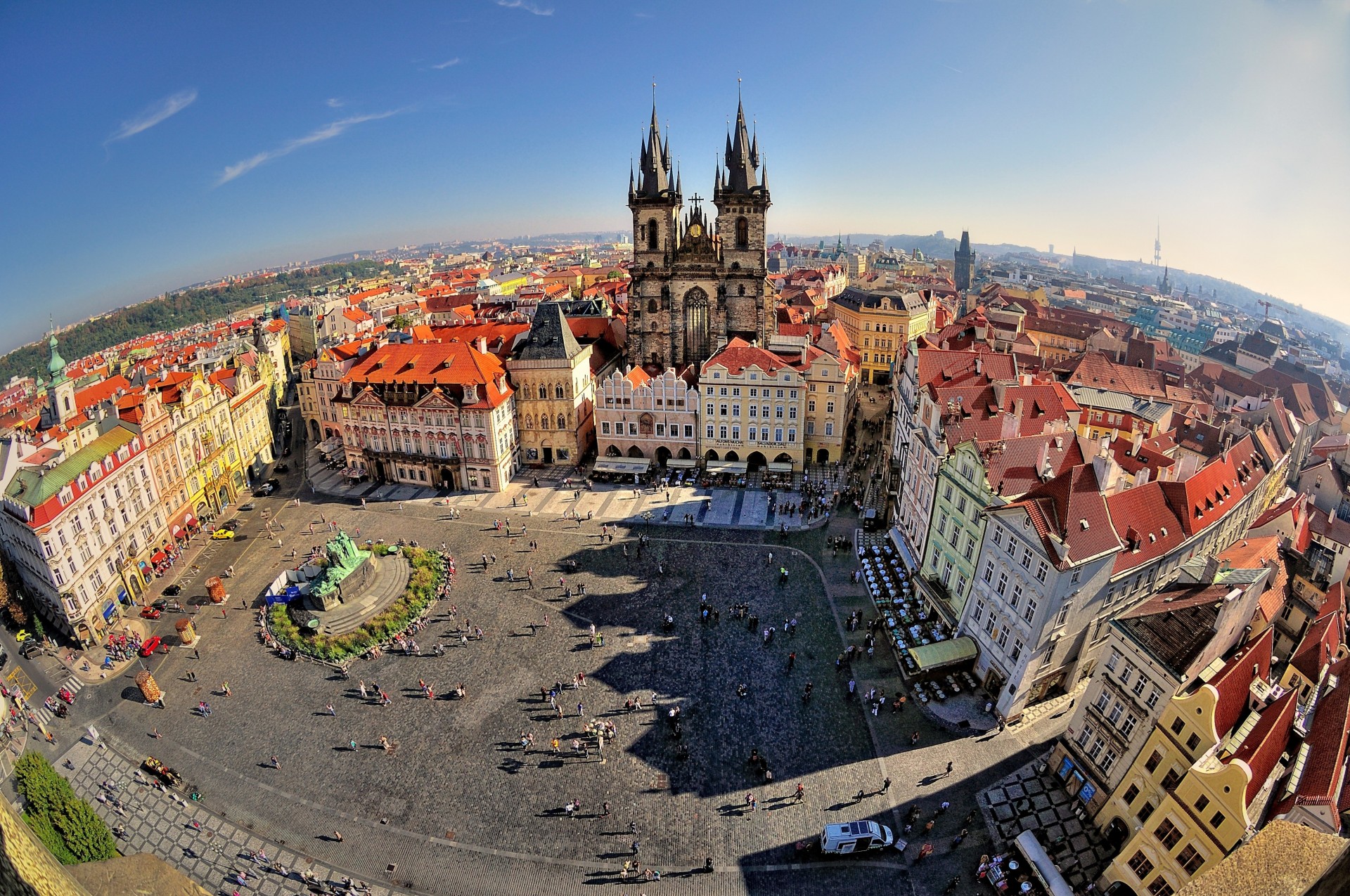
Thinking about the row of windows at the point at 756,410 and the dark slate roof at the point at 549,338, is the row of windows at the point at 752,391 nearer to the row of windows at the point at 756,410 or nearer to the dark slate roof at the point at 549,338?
the row of windows at the point at 756,410

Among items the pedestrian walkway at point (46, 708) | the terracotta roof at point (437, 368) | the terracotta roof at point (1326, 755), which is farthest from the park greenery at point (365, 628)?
the terracotta roof at point (1326, 755)

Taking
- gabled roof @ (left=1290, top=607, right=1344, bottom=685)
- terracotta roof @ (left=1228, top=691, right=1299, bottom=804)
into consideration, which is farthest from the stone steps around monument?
gabled roof @ (left=1290, top=607, right=1344, bottom=685)

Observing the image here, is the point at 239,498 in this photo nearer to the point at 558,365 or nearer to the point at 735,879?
the point at 558,365

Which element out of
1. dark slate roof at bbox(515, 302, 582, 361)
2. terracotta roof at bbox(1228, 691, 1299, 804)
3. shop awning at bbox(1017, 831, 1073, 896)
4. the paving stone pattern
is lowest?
the paving stone pattern

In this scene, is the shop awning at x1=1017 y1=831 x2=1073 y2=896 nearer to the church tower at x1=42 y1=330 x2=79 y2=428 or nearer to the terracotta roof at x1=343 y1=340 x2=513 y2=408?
the terracotta roof at x1=343 y1=340 x2=513 y2=408

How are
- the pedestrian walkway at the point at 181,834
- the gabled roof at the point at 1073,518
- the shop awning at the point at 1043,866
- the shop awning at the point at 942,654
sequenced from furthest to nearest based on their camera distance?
the shop awning at the point at 942,654, the gabled roof at the point at 1073,518, the pedestrian walkway at the point at 181,834, the shop awning at the point at 1043,866

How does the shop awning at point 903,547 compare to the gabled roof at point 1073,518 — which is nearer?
the gabled roof at point 1073,518
